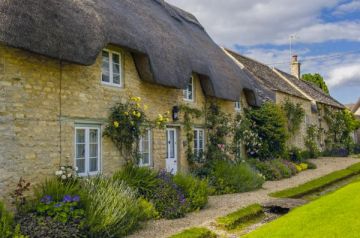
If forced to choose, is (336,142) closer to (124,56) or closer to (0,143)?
(124,56)

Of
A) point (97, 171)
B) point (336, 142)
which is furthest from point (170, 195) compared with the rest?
point (336, 142)

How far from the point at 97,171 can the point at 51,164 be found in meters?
1.54

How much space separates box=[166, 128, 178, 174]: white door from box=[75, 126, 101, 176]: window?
144 inches

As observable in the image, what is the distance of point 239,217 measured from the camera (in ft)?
30.8

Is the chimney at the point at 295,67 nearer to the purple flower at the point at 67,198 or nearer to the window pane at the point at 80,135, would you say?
the window pane at the point at 80,135

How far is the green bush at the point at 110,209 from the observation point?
746cm

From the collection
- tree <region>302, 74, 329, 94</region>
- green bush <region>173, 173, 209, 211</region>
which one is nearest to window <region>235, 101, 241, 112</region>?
green bush <region>173, 173, 209, 211</region>

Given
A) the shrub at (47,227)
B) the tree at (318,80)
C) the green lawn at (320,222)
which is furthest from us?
the tree at (318,80)

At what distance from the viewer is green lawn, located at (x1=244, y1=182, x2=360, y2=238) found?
7391mm

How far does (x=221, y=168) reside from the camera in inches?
551

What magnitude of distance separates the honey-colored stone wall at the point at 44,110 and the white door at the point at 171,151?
9.11ft

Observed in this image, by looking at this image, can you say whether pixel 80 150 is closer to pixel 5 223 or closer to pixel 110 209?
pixel 110 209

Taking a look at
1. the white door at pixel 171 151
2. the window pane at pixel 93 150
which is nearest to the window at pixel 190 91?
the white door at pixel 171 151

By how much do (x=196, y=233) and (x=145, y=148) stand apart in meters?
4.81
